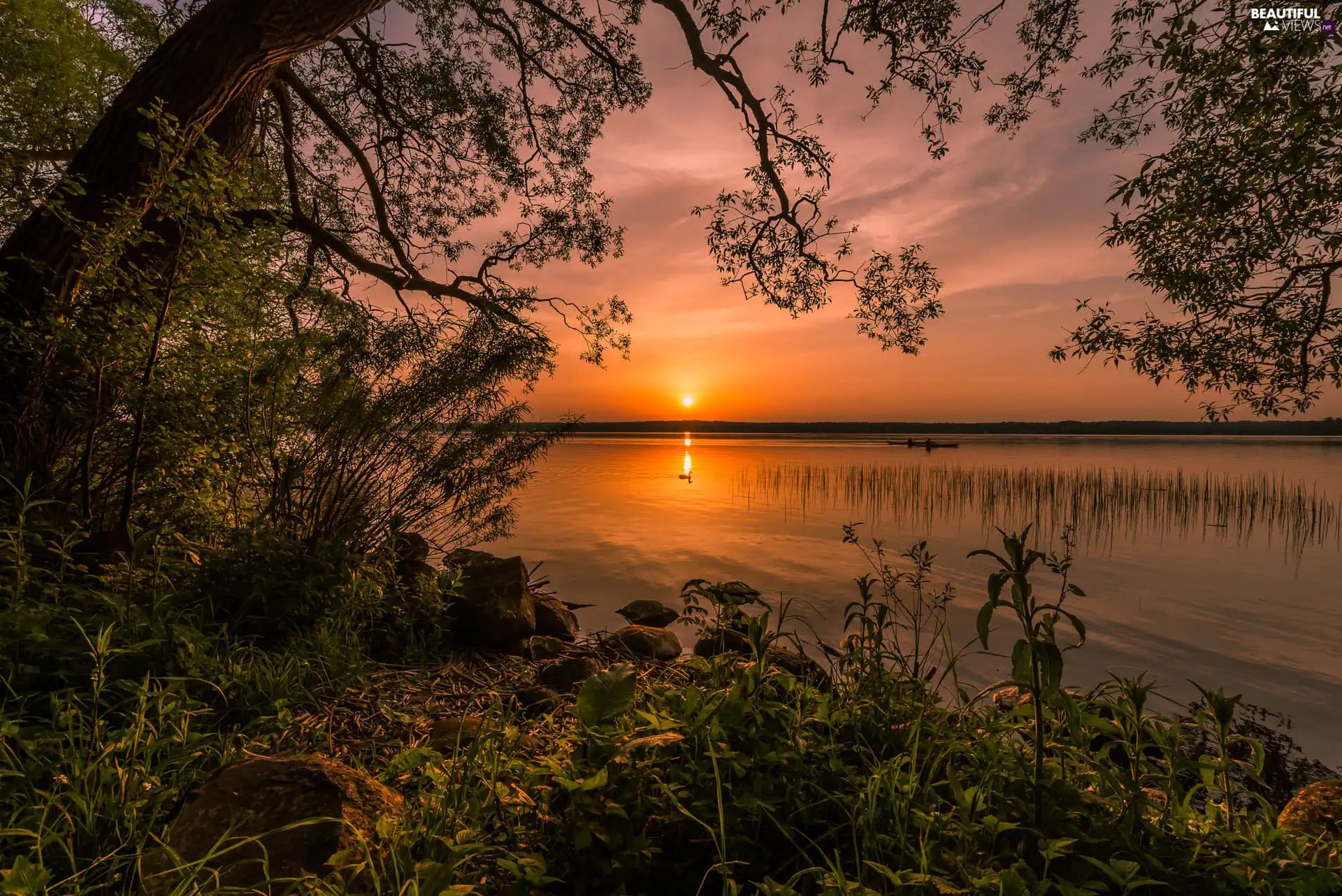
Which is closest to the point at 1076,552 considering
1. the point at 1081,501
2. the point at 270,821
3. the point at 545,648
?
the point at 1081,501

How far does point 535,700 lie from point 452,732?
941 mm

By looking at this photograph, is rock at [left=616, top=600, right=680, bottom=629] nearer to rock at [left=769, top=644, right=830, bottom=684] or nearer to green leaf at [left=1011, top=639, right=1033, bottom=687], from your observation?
rock at [left=769, top=644, right=830, bottom=684]

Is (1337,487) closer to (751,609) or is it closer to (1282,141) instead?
(1282,141)

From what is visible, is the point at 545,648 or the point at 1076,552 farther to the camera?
the point at 1076,552

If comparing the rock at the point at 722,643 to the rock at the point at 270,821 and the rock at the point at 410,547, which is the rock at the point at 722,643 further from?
the rock at the point at 410,547

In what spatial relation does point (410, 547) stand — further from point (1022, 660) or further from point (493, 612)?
point (1022, 660)

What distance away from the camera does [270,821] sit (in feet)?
6.40

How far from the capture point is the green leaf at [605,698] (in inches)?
86.7

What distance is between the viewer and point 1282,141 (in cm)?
595

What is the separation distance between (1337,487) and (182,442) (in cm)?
4046

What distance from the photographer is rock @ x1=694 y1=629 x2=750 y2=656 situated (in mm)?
3650

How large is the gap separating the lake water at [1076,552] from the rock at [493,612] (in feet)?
8.12

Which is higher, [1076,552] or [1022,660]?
[1022,660]

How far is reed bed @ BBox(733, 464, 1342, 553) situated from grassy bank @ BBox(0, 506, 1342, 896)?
44.3 feet
